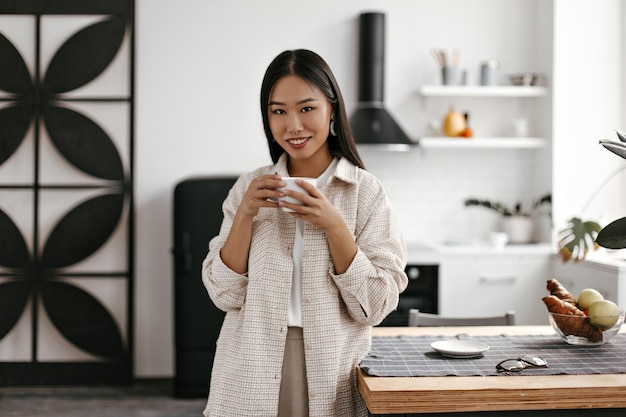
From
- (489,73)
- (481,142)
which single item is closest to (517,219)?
(481,142)

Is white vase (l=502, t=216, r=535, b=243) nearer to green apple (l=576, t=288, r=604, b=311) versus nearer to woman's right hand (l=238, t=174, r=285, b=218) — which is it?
green apple (l=576, t=288, r=604, b=311)

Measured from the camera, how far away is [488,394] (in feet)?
5.03

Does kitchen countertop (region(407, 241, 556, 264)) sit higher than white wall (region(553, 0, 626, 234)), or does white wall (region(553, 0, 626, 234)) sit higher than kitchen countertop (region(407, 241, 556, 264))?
white wall (region(553, 0, 626, 234))

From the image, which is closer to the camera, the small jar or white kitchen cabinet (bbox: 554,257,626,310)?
white kitchen cabinet (bbox: 554,257,626,310)

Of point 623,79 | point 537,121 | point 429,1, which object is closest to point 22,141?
point 429,1

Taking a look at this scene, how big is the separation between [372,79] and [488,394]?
3.31 m

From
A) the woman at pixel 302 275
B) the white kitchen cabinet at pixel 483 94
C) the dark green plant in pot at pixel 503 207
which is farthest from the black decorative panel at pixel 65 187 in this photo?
the woman at pixel 302 275

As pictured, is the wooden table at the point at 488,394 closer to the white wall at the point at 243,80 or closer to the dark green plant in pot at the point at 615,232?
the dark green plant in pot at the point at 615,232

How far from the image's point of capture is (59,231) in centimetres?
463

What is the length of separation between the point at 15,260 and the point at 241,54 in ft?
6.27

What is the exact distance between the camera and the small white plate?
181 centimetres

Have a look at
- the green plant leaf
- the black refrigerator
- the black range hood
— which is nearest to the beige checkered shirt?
the green plant leaf

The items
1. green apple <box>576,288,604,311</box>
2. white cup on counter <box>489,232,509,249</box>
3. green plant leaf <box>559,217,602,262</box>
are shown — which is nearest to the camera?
green apple <box>576,288,604,311</box>

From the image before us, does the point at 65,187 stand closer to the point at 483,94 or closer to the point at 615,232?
the point at 483,94
